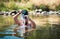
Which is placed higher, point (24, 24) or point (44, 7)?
point (44, 7)

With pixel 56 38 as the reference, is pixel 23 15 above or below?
Result: above

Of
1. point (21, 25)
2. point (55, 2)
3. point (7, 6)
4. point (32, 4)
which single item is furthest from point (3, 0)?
point (21, 25)

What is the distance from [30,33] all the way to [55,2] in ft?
30.3

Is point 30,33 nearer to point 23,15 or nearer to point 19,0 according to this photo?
point 23,15

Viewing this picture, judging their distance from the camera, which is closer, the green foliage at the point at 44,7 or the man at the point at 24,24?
the man at the point at 24,24

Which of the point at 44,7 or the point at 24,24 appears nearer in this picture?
the point at 24,24

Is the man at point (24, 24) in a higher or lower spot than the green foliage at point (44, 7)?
lower

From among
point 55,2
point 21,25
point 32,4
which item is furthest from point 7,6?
point 21,25

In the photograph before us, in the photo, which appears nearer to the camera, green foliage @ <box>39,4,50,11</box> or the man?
the man

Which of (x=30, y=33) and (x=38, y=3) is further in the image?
(x=38, y=3)

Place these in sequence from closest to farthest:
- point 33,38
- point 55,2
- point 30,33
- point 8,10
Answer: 1. point 33,38
2. point 30,33
3. point 8,10
4. point 55,2

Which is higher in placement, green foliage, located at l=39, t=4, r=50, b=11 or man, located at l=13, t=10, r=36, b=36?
green foliage, located at l=39, t=4, r=50, b=11

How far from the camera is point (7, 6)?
1498cm

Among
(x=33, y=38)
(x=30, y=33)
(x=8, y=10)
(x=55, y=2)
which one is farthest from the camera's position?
(x=55, y=2)
